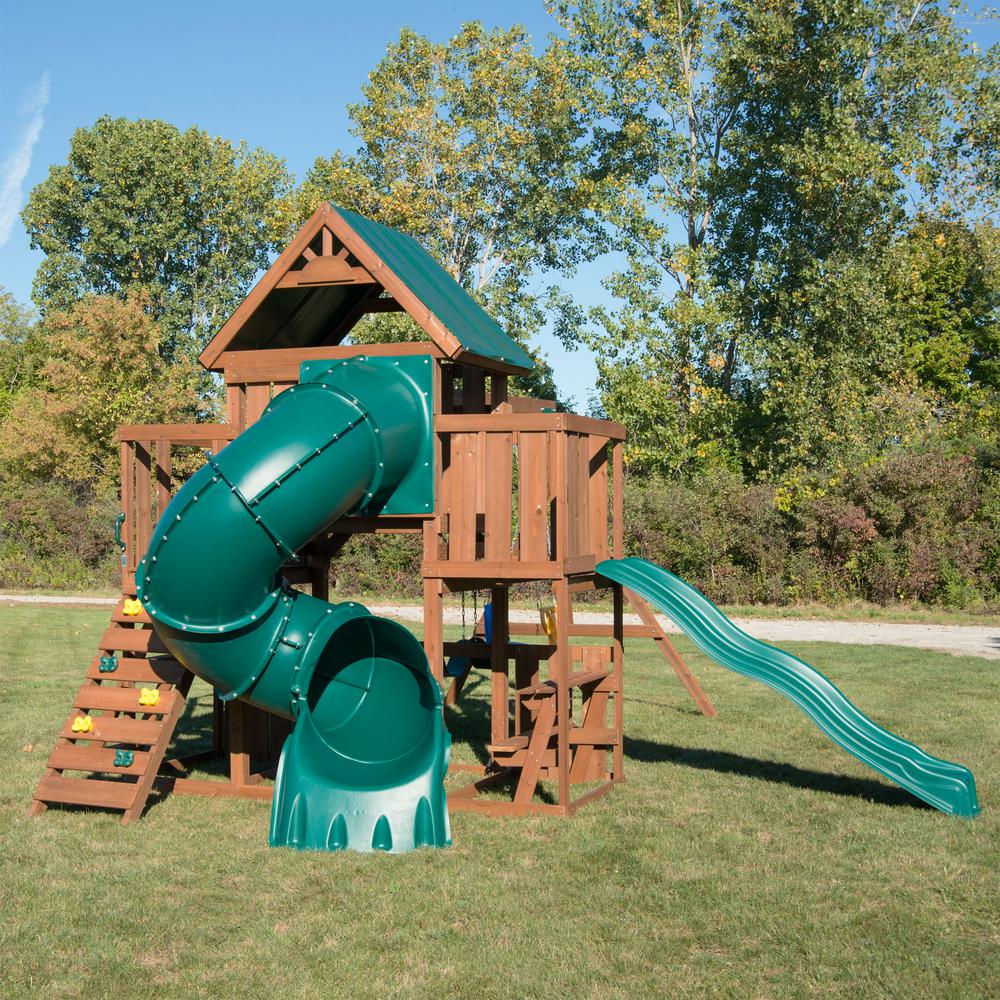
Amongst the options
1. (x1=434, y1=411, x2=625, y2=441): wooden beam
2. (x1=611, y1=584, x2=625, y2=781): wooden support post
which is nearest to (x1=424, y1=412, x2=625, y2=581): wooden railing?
(x1=434, y1=411, x2=625, y2=441): wooden beam

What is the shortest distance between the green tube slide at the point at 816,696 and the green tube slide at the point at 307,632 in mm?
1966

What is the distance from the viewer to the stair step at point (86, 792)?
8.52 metres

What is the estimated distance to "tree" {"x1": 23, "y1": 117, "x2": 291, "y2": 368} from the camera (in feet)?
143

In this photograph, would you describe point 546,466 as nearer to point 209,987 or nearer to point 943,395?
point 209,987

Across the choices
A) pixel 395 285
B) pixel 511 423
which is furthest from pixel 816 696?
pixel 395 285

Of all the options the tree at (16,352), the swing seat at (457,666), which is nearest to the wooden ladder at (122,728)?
the swing seat at (457,666)

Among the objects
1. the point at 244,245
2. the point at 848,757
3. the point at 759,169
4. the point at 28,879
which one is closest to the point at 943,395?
the point at 759,169

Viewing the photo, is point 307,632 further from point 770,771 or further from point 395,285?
point 770,771

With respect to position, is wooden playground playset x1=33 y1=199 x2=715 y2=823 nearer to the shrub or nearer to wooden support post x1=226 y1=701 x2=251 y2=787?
wooden support post x1=226 y1=701 x2=251 y2=787

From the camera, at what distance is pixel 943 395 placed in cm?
3638

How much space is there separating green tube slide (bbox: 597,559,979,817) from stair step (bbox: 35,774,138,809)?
3.80 m

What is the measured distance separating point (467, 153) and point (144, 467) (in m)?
25.3

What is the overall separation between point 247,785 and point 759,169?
2678 centimetres

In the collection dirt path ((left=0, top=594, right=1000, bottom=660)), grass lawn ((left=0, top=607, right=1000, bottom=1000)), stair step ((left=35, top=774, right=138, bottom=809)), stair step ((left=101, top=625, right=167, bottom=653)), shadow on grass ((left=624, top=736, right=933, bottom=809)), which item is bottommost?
grass lawn ((left=0, top=607, right=1000, bottom=1000))
